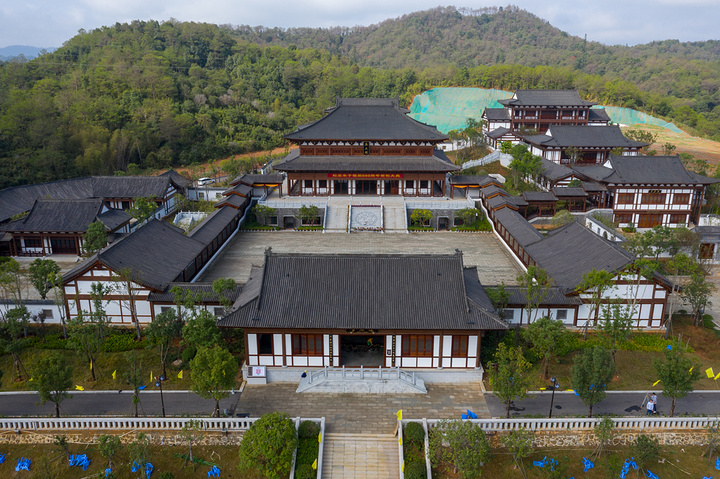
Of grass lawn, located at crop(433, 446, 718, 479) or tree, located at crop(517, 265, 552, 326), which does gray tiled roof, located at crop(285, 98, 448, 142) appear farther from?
grass lawn, located at crop(433, 446, 718, 479)

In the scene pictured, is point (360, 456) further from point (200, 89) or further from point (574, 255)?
point (200, 89)

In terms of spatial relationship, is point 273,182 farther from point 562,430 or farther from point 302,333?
point 562,430

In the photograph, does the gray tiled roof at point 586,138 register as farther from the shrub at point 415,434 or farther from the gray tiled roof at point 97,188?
the shrub at point 415,434

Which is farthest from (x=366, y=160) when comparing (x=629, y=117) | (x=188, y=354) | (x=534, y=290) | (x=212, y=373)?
(x=629, y=117)

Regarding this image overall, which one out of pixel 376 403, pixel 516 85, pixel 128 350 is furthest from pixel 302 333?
pixel 516 85

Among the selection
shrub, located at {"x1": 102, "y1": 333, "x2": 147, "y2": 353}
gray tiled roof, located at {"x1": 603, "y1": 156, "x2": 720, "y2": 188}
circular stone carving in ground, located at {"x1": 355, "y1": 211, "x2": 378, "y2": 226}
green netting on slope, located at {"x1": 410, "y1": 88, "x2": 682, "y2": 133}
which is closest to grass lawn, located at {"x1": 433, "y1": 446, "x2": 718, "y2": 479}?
shrub, located at {"x1": 102, "y1": 333, "x2": 147, "y2": 353}

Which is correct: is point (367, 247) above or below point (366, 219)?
below
